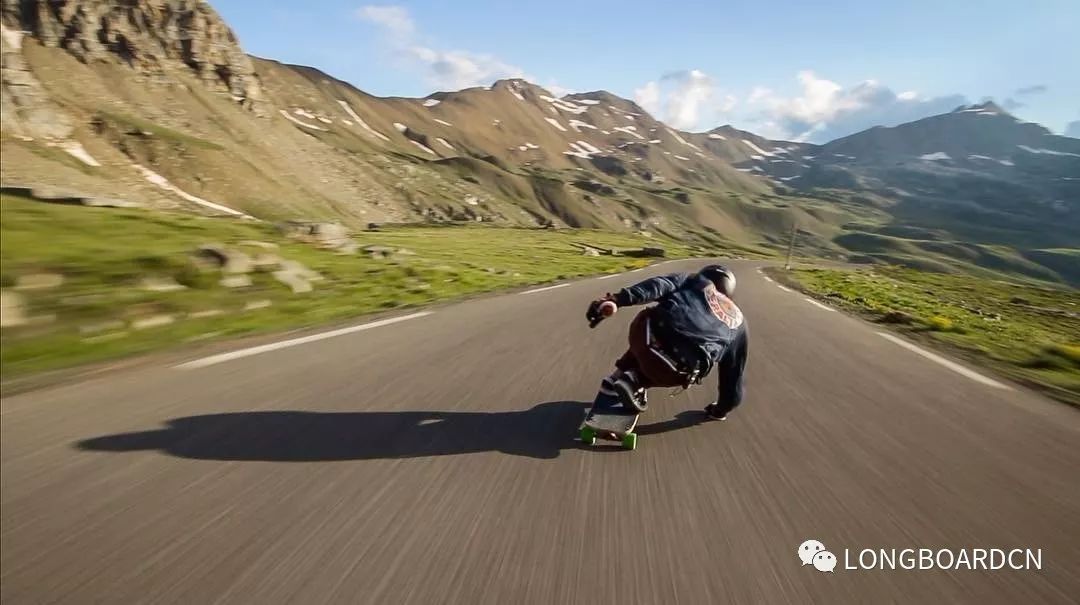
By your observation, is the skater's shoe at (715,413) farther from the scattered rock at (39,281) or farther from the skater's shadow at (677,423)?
the scattered rock at (39,281)

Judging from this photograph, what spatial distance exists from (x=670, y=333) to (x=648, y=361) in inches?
10.5

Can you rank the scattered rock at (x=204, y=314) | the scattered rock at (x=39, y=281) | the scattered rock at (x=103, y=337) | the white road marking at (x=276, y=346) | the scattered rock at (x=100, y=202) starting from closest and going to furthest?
the white road marking at (x=276, y=346) → the scattered rock at (x=103, y=337) → the scattered rock at (x=39, y=281) → the scattered rock at (x=204, y=314) → the scattered rock at (x=100, y=202)

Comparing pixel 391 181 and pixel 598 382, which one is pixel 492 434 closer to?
pixel 598 382

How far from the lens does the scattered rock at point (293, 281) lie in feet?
42.3

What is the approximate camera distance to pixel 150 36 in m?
99.1

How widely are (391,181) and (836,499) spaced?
126 m

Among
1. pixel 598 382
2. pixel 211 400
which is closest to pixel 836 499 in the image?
pixel 598 382

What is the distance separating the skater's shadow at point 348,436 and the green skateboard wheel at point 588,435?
0.10 metres

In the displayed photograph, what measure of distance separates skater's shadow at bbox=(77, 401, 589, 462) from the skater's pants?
76 centimetres

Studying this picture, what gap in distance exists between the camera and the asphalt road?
8.89 ft

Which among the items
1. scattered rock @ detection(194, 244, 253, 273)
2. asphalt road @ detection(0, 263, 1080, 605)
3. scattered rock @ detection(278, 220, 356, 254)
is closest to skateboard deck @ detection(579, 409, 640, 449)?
asphalt road @ detection(0, 263, 1080, 605)

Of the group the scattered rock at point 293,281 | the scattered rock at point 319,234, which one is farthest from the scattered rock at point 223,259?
the scattered rock at point 319,234

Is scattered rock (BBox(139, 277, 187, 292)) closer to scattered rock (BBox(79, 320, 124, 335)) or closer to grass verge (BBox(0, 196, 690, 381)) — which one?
grass verge (BBox(0, 196, 690, 381))

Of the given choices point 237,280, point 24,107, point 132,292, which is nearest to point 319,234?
point 237,280
